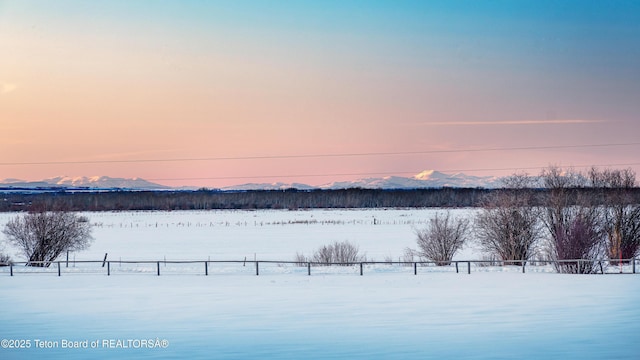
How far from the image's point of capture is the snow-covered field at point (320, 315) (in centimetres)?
1730

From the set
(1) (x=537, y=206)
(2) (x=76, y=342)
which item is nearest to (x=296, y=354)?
(2) (x=76, y=342)

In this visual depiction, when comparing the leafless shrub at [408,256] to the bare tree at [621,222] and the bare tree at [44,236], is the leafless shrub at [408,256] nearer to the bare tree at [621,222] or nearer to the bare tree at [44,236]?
the bare tree at [621,222]

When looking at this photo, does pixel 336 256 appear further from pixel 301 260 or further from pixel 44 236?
pixel 44 236

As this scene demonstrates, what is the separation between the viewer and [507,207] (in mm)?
51000

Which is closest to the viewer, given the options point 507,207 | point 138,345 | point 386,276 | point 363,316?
point 138,345

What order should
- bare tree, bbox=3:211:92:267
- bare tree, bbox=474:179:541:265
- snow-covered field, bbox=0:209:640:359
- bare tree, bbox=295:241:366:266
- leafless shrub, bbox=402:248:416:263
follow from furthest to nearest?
bare tree, bbox=3:211:92:267 → bare tree, bbox=474:179:541:265 → leafless shrub, bbox=402:248:416:263 → bare tree, bbox=295:241:366:266 → snow-covered field, bbox=0:209:640:359

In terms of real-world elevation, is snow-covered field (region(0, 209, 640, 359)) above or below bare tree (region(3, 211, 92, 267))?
below

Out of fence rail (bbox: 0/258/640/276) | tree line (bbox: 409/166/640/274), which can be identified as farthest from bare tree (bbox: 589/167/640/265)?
fence rail (bbox: 0/258/640/276)

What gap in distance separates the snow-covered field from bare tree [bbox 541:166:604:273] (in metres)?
7.82

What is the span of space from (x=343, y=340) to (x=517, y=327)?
17.1 ft

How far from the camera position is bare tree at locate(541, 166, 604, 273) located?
146 ft

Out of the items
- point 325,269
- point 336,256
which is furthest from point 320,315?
point 336,256

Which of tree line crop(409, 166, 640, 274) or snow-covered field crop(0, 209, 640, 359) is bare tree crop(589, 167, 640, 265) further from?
snow-covered field crop(0, 209, 640, 359)

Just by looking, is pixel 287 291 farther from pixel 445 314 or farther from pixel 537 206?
pixel 537 206
